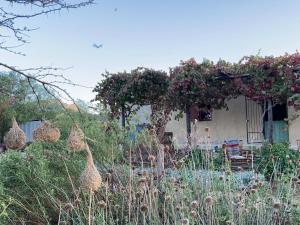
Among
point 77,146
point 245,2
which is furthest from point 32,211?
point 245,2

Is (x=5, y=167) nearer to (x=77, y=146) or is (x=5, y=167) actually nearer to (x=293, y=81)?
(x=77, y=146)

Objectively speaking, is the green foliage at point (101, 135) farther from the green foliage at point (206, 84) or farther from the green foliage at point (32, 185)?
the green foliage at point (206, 84)

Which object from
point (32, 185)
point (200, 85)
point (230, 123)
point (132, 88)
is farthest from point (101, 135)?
point (230, 123)

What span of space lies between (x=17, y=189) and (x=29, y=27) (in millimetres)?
1526

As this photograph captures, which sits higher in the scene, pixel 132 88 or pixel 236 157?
pixel 132 88

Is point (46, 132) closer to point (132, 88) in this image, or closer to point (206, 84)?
point (206, 84)

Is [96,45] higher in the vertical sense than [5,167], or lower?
higher

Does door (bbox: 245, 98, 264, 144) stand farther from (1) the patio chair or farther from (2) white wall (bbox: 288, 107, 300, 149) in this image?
(1) the patio chair

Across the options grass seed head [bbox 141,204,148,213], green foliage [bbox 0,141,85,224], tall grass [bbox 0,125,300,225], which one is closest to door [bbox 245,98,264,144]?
tall grass [bbox 0,125,300,225]

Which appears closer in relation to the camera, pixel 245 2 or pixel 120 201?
pixel 120 201

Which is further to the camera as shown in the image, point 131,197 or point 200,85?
point 200,85

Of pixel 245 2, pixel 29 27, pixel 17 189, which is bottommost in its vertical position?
pixel 17 189

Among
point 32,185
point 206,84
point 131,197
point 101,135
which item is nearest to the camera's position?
point 131,197

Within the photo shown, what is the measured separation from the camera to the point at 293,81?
10.8m
